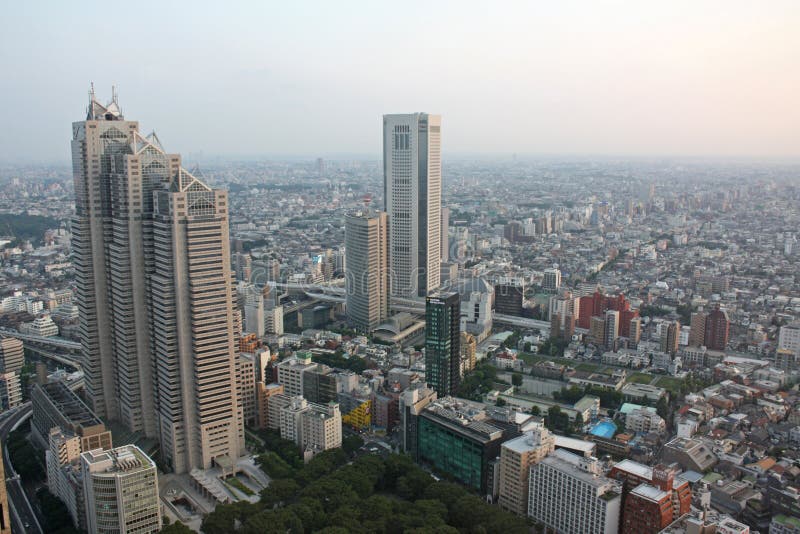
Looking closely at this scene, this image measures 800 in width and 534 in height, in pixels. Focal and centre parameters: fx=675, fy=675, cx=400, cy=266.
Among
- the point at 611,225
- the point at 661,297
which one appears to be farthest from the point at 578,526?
the point at 611,225

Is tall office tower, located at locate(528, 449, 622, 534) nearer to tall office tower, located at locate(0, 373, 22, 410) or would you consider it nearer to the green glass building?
the green glass building

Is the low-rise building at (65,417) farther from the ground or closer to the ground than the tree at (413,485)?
farther from the ground

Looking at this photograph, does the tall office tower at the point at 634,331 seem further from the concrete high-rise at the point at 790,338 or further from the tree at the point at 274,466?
the tree at the point at 274,466

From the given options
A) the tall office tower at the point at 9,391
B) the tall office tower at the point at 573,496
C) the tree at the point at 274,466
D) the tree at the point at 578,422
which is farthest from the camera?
the tall office tower at the point at 9,391

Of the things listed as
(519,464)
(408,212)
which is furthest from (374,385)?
(408,212)

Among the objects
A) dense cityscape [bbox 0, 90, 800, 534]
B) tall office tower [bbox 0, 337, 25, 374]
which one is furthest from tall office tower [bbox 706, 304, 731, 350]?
tall office tower [bbox 0, 337, 25, 374]

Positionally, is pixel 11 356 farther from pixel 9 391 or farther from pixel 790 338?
pixel 790 338

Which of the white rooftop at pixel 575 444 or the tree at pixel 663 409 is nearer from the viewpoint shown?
the white rooftop at pixel 575 444

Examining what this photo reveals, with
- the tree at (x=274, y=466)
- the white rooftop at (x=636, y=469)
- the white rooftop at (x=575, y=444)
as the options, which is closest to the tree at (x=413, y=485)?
the tree at (x=274, y=466)
